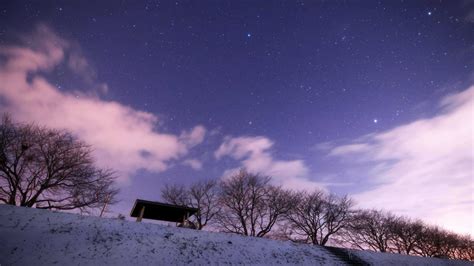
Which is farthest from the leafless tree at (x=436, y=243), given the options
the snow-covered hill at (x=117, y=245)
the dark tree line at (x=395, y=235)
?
the snow-covered hill at (x=117, y=245)

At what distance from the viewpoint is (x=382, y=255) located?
904 inches

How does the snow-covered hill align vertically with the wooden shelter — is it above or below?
below

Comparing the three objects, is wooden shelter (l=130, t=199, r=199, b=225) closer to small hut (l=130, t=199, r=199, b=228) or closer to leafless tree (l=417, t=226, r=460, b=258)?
small hut (l=130, t=199, r=199, b=228)

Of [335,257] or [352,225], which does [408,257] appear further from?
[352,225]

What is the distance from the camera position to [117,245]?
1297cm

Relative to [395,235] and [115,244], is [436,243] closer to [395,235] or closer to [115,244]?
[395,235]

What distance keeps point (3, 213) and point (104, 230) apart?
477cm

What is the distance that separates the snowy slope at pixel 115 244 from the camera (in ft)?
35.9

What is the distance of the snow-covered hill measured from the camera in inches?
431

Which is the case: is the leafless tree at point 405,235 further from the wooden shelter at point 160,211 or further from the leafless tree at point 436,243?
the wooden shelter at point 160,211

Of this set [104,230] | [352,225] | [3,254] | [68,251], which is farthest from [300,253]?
[352,225]

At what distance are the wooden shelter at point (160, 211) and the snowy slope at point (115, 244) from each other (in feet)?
14.5

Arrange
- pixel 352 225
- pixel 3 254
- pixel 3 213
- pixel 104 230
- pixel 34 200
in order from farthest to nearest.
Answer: pixel 352 225
pixel 34 200
pixel 104 230
pixel 3 213
pixel 3 254

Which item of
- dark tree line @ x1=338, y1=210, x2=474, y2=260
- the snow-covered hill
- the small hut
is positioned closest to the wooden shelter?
the small hut
